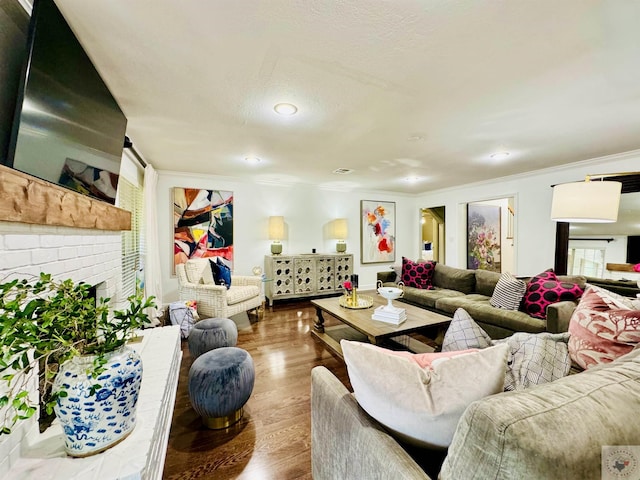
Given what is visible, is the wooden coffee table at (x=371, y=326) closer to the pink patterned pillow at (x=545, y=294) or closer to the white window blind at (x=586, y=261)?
the pink patterned pillow at (x=545, y=294)

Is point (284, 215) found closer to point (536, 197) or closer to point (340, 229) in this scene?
point (340, 229)

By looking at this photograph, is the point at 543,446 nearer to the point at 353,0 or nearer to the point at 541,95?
the point at 353,0

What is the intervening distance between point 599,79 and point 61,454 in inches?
133

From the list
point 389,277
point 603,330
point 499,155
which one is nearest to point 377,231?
point 389,277

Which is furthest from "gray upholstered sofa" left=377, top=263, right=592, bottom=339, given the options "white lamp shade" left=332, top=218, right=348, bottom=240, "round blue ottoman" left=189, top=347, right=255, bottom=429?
"round blue ottoman" left=189, top=347, right=255, bottom=429

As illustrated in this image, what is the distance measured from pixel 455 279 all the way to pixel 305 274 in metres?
2.45

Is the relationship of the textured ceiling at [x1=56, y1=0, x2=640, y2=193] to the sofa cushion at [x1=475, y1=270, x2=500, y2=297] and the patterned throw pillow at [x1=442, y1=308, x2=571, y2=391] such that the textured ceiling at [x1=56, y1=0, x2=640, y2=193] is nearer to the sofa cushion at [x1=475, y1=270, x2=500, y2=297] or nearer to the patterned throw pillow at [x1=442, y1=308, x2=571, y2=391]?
the patterned throw pillow at [x1=442, y1=308, x2=571, y2=391]

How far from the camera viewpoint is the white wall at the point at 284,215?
4.25 metres

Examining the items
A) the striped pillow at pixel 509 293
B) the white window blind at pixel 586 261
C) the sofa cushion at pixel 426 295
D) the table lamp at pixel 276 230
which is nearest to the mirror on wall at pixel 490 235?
the white window blind at pixel 586 261

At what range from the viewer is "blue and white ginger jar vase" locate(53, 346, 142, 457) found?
857mm

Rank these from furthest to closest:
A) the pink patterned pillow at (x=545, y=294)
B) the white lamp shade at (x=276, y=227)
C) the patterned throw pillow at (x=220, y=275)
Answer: the white lamp shade at (x=276, y=227) < the patterned throw pillow at (x=220, y=275) < the pink patterned pillow at (x=545, y=294)

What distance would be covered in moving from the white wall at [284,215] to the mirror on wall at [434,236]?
2.56ft

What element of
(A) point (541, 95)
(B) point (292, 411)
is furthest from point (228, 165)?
(A) point (541, 95)

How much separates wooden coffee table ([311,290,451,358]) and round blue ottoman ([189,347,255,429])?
3.29 feet
